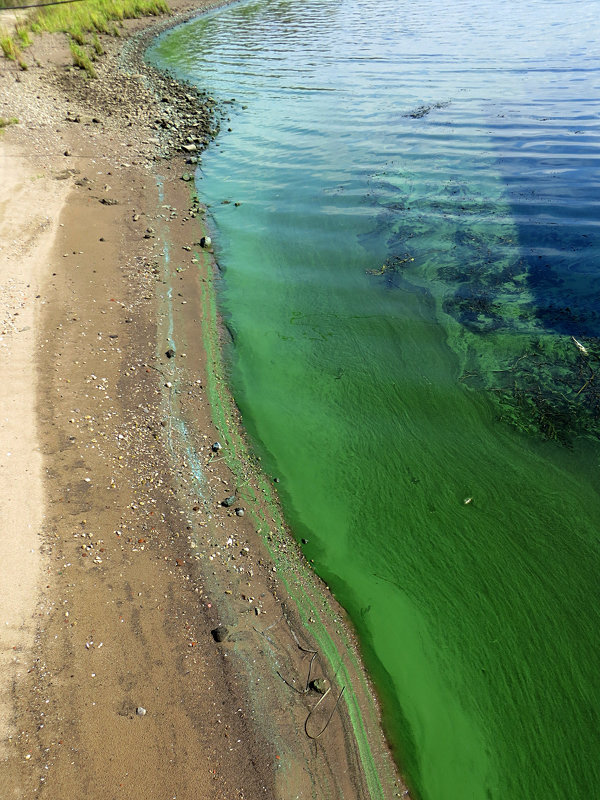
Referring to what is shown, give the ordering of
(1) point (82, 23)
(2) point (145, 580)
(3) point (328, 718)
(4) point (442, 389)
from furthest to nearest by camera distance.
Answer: (1) point (82, 23) < (4) point (442, 389) < (2) point (145, 580) < (3) point (328, 718)

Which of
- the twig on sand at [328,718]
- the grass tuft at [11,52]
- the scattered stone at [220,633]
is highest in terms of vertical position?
the grass tuft at [11,52]

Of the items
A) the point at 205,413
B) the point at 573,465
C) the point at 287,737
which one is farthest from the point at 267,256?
the point at 287,737

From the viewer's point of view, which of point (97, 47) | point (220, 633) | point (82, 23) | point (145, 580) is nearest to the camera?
point (220, 633)

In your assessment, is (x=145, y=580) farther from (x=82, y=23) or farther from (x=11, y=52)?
(x=82, y=23)

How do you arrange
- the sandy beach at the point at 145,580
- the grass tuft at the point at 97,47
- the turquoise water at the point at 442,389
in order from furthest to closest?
the grass tuft at the point at 97,47
the turquoise water at the point at 442,389
the sandy beach at the point at 145,580

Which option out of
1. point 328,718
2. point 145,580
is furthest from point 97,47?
point 328,718

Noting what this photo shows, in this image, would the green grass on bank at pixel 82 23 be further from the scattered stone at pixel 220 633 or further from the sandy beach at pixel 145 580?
the scattered stone at pixel 220 633

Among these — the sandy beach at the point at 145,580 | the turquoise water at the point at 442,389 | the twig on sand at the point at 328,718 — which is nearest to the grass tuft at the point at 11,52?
the turquoise water at the point at 442,389
